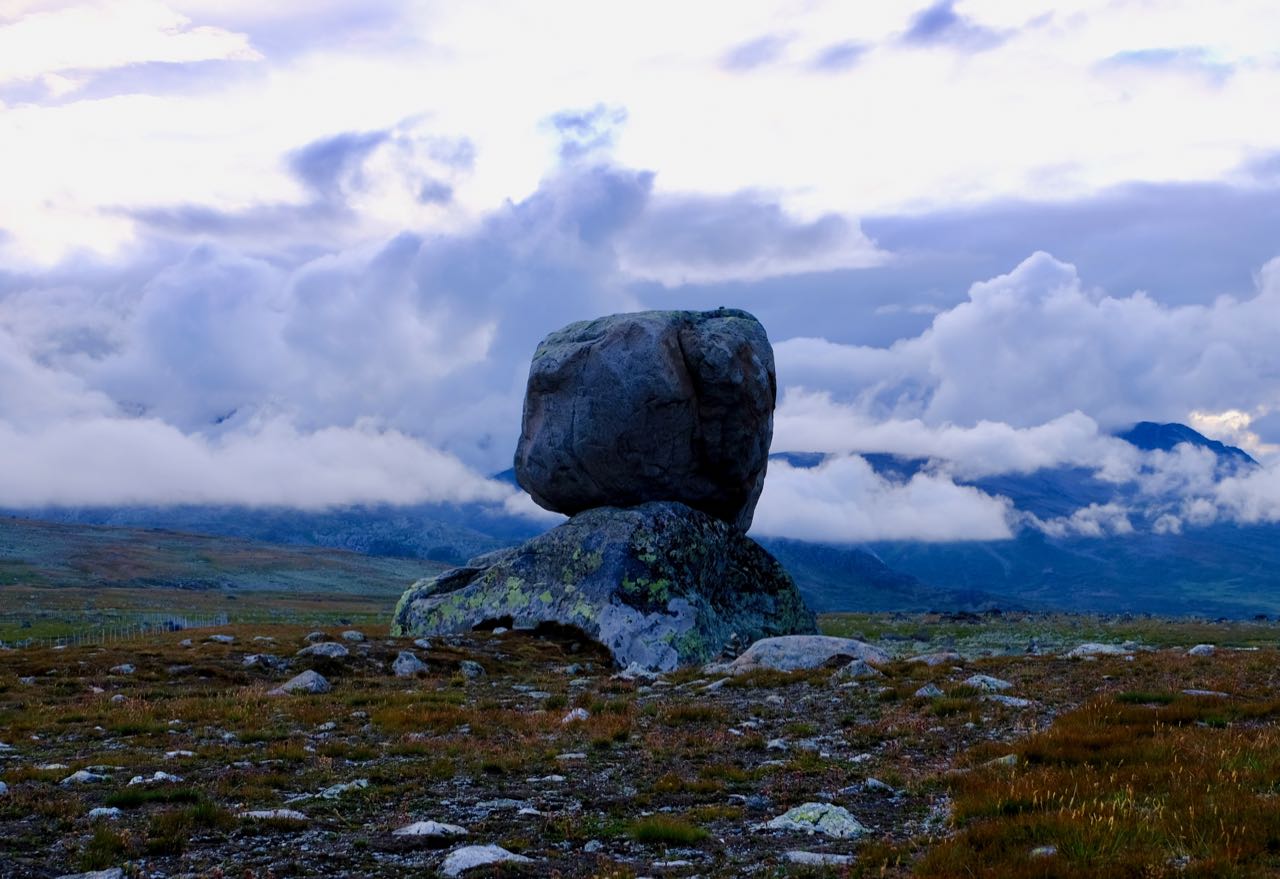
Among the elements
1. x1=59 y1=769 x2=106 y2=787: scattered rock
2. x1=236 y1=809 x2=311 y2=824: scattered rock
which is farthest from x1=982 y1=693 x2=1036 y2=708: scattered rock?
x1=59 y1=769 x2=106 y2=787: scattered rock

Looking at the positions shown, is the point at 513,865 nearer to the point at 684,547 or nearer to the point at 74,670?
the point at 74,670

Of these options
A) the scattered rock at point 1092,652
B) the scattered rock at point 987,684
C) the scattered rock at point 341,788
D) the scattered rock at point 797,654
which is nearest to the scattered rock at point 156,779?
the scattered rock at point 341,788

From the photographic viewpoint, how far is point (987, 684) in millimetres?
24312

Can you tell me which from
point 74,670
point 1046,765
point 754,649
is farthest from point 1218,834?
point 74,670

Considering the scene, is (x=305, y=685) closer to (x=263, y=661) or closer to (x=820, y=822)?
(x=263, y=661)

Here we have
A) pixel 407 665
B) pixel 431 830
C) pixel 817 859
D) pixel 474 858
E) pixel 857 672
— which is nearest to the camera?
pixel 817 859

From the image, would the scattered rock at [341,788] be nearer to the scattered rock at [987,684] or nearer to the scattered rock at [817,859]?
the scattered rock at [817,859]

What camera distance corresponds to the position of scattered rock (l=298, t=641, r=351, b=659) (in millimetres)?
34562

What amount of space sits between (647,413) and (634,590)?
8526 mm

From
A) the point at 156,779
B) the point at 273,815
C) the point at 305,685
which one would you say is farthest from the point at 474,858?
the point at 305,685

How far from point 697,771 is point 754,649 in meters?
17.0

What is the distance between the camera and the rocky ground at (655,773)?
1099 cm

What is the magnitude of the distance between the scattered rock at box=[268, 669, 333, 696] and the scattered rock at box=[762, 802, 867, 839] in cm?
1880

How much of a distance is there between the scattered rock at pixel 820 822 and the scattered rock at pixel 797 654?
58.7 ft
